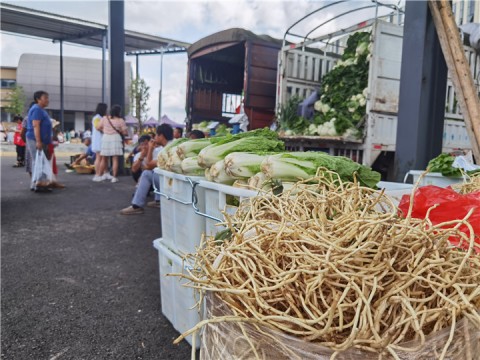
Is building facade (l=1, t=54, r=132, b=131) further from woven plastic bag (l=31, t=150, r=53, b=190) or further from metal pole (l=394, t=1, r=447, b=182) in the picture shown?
metal pole (l=394, t=1, r=447, b=182)

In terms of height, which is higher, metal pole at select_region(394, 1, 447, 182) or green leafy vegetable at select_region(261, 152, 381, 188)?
metal pole at select_region(394, 1, 447, 182)

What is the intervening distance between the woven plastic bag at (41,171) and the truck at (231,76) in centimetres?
439

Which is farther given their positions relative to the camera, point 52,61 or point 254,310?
point 52,61

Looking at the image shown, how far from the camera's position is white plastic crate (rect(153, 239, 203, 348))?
2.62m

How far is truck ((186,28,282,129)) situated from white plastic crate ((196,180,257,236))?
23.8 feet

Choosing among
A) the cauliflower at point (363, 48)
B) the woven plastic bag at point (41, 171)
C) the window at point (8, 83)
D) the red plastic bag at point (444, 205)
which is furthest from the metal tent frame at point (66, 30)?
the window at point (8, 83)

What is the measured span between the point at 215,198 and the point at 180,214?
1.67 ft

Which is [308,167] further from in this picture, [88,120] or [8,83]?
[8,83]

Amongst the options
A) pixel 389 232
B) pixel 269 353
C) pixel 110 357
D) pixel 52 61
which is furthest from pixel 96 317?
pixel 52 61

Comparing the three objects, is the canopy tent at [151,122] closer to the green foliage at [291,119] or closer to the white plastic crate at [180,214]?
the green foliage at [291,119]

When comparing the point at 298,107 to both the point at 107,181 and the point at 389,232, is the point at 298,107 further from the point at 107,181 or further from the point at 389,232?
the point at 389,232

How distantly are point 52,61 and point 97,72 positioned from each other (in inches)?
243

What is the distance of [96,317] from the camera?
118 inches

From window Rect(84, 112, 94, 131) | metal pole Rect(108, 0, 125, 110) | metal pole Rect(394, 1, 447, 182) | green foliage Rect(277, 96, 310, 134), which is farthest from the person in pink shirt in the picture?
window Rect(84, 112, 94, 131)
